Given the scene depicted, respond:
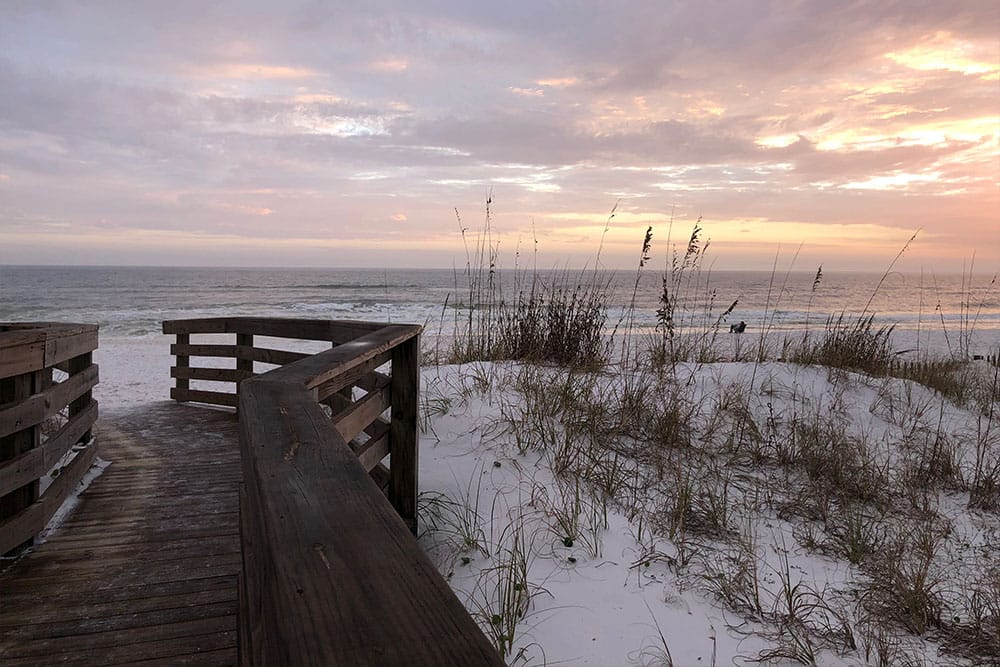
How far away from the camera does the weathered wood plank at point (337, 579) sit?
0.64 m

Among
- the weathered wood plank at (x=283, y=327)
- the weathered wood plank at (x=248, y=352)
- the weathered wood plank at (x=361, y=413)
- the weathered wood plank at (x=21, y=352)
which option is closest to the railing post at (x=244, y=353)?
the weathered wood plank at (x=248, y=352)

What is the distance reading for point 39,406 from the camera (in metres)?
3.21

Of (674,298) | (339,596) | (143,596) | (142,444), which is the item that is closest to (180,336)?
(142,444)

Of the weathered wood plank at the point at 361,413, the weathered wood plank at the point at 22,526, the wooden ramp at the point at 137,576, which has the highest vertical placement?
the weathered wood plank at the point at 361,413

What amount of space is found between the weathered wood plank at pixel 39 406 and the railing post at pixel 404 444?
1.90 m

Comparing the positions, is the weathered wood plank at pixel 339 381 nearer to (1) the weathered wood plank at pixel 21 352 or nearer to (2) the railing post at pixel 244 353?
(1) the weathered wood plank at pixel 21 352

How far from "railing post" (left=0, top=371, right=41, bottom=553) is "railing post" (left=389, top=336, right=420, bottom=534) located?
6.31ft

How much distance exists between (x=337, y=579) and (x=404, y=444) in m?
2.71

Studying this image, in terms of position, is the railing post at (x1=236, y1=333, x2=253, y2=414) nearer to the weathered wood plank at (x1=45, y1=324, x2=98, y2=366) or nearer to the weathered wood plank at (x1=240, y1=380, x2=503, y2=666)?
the weathered wood plank at (x1=45, y1=324, x2=98, y2=366)

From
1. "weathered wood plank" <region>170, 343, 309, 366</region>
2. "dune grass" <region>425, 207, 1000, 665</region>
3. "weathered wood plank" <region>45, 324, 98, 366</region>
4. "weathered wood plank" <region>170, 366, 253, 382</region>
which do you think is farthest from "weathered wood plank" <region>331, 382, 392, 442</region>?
"weathered wood plank" <region>170, 366, 253, 382</region>

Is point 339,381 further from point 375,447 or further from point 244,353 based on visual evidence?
point 244,353

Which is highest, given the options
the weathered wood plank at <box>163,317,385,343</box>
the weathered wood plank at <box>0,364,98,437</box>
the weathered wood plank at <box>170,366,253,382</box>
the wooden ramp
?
the weathered wood plank at <box>163,317,385,343</box>

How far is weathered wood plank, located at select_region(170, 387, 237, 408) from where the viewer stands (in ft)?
21.3

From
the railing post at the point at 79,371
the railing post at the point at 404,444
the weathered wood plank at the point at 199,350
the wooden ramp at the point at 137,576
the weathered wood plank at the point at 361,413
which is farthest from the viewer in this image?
the weathered wood plank at the point at 199,350
